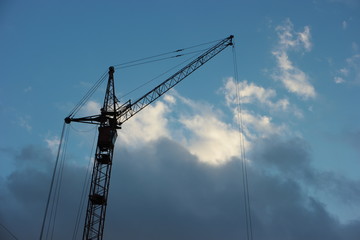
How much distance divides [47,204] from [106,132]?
13951mm

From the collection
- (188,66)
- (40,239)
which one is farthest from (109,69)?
(40,239)

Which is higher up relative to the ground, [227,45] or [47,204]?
[227,45]

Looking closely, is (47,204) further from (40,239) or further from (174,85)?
(174,85)

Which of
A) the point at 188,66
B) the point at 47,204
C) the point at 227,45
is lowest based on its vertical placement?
the point at 47,204

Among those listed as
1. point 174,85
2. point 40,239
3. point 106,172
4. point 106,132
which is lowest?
point 40,239

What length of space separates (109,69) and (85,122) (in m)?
10.7

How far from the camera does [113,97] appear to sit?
2562 inches

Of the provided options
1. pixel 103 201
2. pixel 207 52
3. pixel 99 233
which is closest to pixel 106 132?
pixel 103 201

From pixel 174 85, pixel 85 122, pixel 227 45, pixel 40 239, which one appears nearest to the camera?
pixel 40 239

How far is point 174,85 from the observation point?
70750 millimetres

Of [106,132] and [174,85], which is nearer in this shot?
[106,132]

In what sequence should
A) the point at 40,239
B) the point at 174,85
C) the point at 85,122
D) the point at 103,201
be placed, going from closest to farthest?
the point at 40,239, the point at 103,201, the point at 85,122, the point at 174,85

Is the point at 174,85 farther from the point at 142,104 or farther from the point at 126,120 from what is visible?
the point at 126,120

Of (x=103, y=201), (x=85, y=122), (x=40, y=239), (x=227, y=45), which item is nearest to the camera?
(x=40, y=239)
